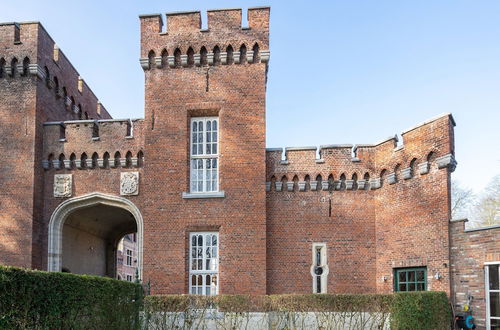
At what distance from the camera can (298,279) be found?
53.4ft

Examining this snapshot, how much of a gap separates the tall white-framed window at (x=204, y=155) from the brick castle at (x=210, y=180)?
4 centimetres

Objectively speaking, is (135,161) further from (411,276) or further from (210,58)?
(411,276)

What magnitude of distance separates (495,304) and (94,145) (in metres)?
12.9

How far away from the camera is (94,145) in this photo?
17469 mm

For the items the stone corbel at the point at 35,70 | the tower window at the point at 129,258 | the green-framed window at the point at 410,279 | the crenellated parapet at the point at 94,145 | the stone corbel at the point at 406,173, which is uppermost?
the stone corbel at the point at 35,70

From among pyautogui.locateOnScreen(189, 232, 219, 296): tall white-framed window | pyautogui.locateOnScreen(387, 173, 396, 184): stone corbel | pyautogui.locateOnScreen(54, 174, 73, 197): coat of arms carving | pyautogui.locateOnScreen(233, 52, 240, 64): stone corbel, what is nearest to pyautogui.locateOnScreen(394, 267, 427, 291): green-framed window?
pyautogui.locateOnScreen(387, 173, 396, 184): stone corbel

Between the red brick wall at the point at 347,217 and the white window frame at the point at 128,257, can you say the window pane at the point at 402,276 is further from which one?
the white window frame at the point at 128,257

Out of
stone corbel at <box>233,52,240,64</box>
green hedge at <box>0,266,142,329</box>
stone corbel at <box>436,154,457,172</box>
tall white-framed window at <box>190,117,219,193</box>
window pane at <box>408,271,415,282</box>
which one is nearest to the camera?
green hedge at <box>0,266,142,329</box>

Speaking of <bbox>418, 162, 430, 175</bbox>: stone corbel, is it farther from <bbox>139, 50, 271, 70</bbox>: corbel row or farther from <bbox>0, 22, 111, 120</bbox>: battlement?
<bbox>0, 22, 111, 120</bbox>: battlement

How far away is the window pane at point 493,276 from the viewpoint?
12.4m

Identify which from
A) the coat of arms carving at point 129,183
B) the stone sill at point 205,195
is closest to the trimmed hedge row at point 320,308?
the stone sill at point 205,195

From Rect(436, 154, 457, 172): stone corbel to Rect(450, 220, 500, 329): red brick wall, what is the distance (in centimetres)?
153

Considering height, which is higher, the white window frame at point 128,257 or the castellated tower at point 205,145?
the castellated tower at point 205,145

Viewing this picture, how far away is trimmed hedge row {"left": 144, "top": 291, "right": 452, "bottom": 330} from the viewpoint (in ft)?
41.3
